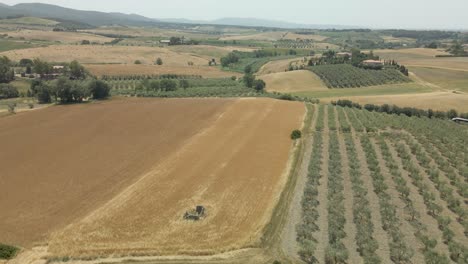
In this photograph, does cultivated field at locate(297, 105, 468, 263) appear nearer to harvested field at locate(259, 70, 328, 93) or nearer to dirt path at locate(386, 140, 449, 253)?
dirt path at locate(386, 140, 449, 253)

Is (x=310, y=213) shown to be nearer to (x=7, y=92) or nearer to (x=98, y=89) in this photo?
(x=98, y=89)

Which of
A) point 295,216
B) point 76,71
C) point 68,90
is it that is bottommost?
point 295,216

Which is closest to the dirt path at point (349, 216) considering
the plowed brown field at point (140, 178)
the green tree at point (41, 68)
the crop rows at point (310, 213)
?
the crop rows at point (310, 213)

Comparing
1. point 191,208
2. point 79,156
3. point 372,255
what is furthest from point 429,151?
point 79,156

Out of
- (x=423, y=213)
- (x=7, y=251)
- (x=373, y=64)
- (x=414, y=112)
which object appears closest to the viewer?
(x=7, y=251)

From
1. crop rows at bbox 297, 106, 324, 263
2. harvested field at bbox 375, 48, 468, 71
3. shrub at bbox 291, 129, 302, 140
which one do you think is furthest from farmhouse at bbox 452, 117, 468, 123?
harvested field at bbox 375, 48, 468, 71

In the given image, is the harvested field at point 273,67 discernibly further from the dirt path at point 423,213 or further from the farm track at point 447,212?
the farm track at point 447,212

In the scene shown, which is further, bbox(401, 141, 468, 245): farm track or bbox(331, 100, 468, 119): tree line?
bbox(331, 100, 468, 119): tree line

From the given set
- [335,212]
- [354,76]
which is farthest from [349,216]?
[354,76]
